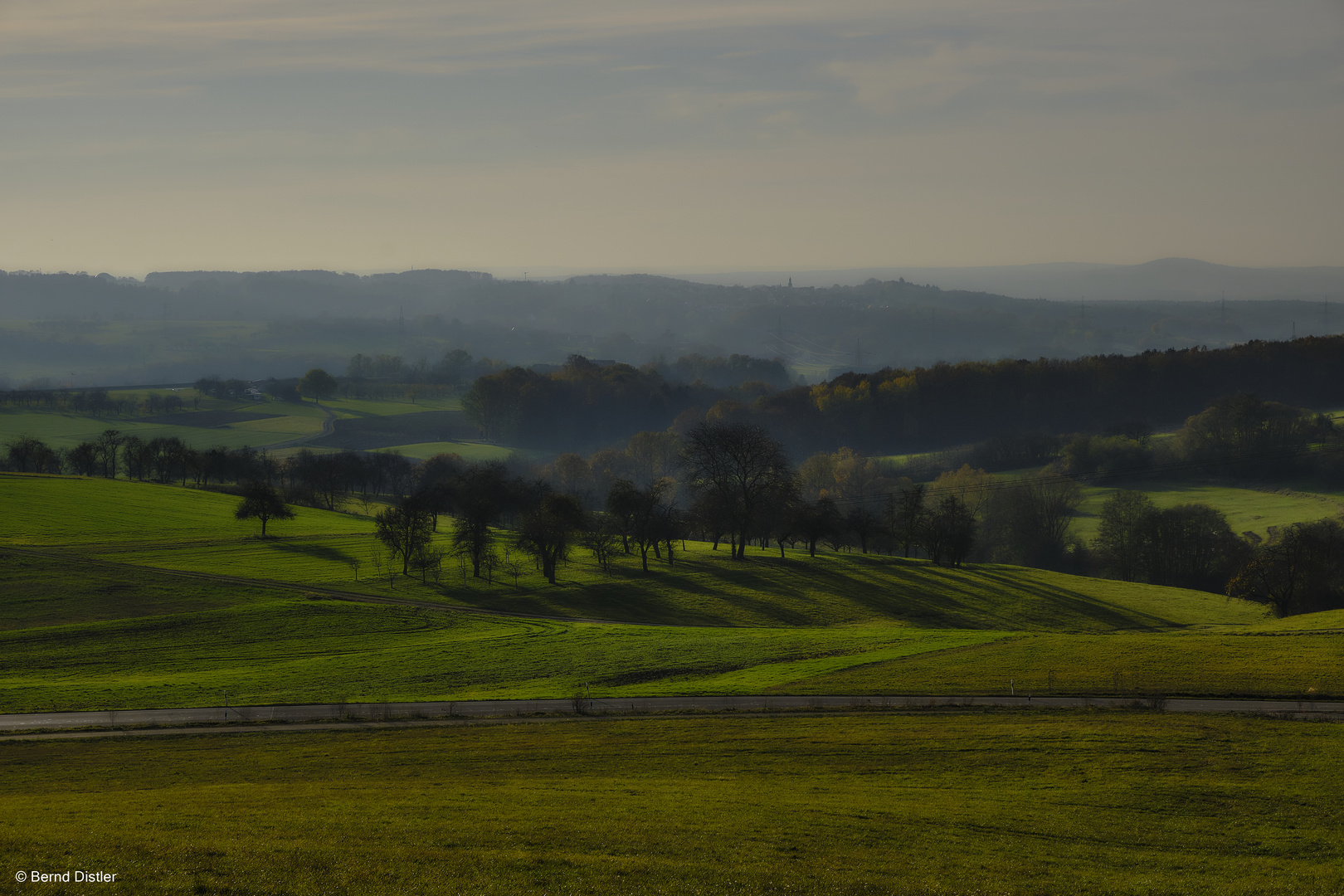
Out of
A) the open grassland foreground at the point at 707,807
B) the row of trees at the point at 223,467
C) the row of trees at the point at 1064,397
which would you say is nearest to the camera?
the open grassland foreground at the point at 707,807

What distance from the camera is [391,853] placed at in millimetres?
19969

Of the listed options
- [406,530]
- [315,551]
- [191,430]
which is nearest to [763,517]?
[406,530]

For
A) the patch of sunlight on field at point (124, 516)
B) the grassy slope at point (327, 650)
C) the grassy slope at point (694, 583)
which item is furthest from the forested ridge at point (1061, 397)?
the grassy slope at point (327, 650)

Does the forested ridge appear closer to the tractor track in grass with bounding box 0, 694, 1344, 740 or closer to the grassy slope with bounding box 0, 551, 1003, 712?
the grassy slope with bounding box 0, 551, 1003, 712

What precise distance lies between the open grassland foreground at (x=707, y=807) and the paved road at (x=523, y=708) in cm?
239

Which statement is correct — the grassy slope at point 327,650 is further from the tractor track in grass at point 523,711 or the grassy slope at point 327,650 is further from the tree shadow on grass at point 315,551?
the tree shadow on grass at point 315,551

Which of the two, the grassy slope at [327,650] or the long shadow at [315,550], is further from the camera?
the long shadow at [315,550]

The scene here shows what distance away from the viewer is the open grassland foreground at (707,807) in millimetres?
19109

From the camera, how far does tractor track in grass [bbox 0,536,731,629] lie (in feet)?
226

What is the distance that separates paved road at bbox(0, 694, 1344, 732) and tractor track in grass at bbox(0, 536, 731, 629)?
22.5m

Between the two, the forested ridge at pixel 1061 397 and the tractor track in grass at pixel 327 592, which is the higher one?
the forested ridge at pixel 1061 397

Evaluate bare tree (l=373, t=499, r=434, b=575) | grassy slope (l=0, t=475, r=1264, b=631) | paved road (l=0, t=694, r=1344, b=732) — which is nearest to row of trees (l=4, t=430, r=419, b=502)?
grassy slope (l=0, t=475, r=1264, b=631)

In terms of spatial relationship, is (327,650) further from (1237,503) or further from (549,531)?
(1237,503)

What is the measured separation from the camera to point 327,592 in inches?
2857
